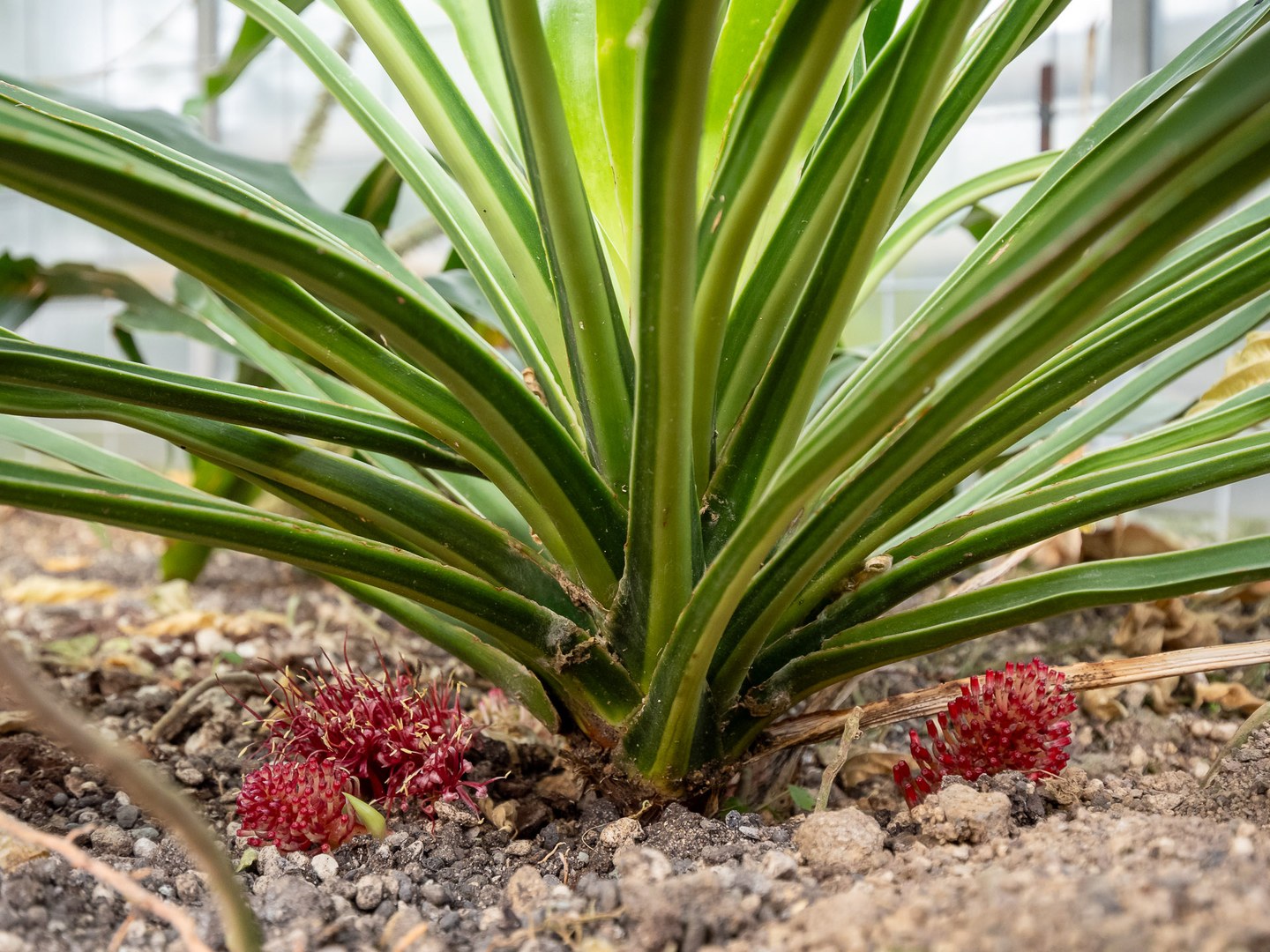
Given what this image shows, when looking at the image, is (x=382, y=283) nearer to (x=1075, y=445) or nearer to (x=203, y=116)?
(x=1075, y=445)

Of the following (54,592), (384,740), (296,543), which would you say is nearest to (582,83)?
(296,543)

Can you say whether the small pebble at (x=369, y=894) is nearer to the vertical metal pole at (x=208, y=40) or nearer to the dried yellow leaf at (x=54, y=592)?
the dried yellow leaf at (x=54, y=592)

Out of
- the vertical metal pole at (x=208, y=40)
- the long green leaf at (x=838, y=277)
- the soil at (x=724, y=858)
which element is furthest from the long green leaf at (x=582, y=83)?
the vertical metal pole at (x=208, y=40)

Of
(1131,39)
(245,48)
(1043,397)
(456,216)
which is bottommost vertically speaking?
(1043,397)

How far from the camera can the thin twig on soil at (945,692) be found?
529mm

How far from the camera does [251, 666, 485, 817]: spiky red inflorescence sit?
1.83ft

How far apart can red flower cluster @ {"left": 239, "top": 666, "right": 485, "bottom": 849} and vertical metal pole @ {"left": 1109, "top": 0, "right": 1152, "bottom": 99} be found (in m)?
1.56

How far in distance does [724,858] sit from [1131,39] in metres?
1.65

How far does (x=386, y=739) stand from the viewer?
1.89 ft

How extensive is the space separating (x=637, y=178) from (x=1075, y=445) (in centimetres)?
51

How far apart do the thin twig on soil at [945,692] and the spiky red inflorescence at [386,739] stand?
0.62ft

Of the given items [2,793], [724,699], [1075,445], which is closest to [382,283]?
[724,699]

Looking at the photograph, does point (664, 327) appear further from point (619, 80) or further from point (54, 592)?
point (54, 592)

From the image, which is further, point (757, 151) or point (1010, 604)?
point (1010, 604)
